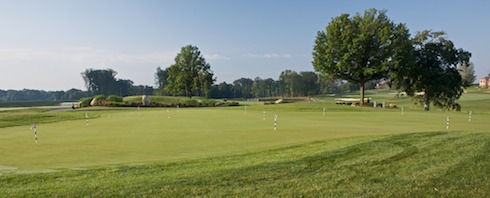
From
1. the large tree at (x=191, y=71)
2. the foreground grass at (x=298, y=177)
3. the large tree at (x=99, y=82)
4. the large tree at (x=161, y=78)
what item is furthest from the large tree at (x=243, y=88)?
the foreground grass at (x=298, y=177)

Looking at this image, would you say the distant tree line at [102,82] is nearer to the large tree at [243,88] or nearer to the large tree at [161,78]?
the large tree at [161,78]

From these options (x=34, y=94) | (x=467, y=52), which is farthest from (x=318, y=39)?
(x=34, y=94)

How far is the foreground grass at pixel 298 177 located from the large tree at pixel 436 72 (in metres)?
34.0

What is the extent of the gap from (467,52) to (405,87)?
826cm

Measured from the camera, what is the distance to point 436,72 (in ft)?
128

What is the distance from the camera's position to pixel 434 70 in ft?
129

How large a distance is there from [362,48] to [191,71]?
36932 millimetres

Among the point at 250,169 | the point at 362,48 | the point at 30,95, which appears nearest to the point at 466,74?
the point at 362,48

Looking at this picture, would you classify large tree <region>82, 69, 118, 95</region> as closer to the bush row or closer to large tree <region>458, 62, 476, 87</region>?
the bush row

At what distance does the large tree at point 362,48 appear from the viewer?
3722 cm

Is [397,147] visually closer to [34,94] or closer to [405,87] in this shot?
[405,87]

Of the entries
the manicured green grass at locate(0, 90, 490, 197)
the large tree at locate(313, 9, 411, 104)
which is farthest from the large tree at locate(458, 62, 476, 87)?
A: the manicured green grass at locate(0, 90, 490, 197)

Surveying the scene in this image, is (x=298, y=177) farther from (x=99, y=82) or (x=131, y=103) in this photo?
(x=99, y=82)

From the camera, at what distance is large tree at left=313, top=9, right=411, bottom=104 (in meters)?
37.2
